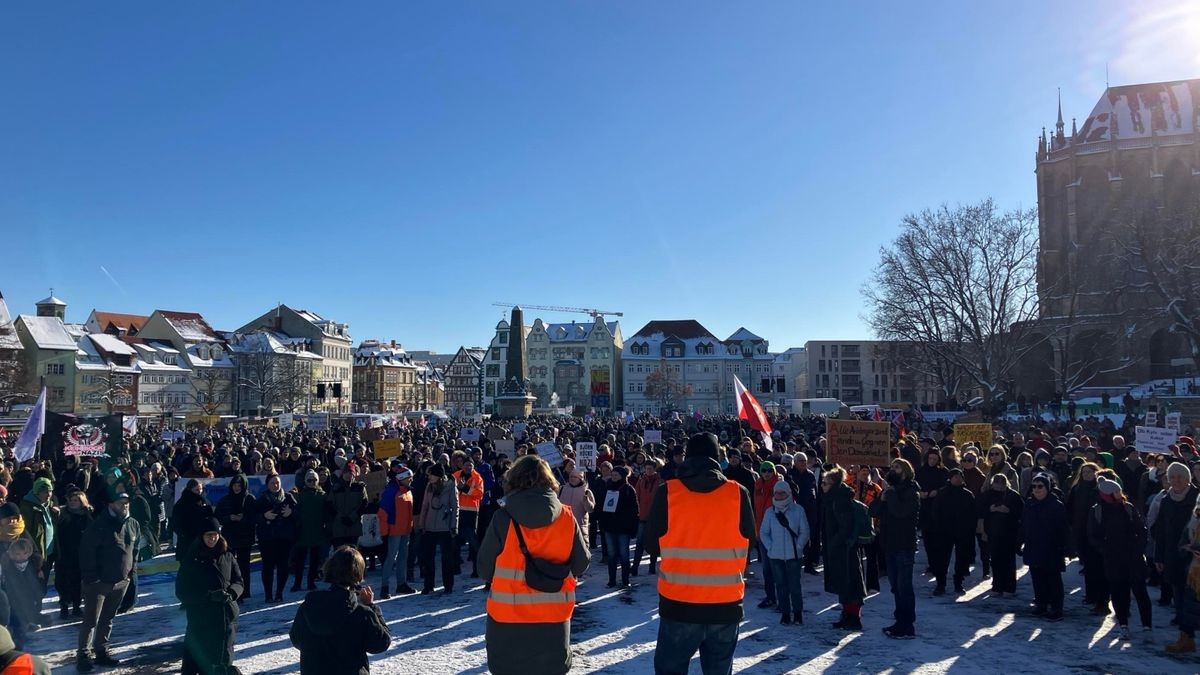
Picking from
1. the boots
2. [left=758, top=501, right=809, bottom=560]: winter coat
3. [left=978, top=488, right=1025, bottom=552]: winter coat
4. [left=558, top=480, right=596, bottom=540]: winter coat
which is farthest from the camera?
[left=558, top=480, right=596, bottom=540]: winter coat

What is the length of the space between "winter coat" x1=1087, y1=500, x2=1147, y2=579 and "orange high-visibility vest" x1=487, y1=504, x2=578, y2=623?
663 centimetres

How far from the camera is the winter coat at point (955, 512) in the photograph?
10.1 m

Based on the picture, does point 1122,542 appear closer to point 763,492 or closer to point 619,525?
point 763,492

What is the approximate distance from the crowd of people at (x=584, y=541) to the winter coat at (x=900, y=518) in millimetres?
20

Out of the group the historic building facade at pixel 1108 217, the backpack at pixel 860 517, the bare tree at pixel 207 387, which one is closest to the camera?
the backpack at pixel 860 517

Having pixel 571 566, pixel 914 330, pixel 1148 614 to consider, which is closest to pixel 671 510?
pixel 571 566

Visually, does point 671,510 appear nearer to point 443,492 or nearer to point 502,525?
point 502,525

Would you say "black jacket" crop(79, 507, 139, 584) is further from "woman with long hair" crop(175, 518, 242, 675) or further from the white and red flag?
the white and red flag

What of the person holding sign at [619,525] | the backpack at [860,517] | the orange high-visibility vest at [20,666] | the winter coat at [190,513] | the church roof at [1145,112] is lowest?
the person holding sign at [619,525]

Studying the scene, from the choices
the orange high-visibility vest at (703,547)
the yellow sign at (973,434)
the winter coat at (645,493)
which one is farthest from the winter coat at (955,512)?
the yellow sign at (973,434)

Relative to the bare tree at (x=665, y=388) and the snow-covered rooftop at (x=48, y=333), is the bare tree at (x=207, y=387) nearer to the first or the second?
the snow-covered rooftop at (x=48, y=333)

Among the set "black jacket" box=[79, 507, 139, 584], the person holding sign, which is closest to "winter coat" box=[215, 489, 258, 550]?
"black jacket" box=[79, 507, 139, 584]

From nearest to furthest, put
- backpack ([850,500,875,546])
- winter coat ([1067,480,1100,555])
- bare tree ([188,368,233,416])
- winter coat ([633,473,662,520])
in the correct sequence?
backpack ([850,500,875,546])
winter coat ([1067,480,1100,555])
winter coat ([633,473,662,520])
bare tree ([188,368,233,416])

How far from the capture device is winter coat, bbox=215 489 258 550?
32.9 feet
